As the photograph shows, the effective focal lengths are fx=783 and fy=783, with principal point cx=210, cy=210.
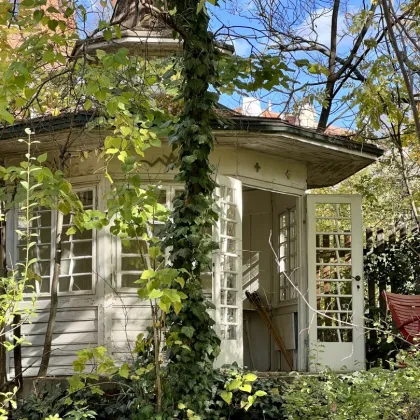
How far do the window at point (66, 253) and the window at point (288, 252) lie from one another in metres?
2.68

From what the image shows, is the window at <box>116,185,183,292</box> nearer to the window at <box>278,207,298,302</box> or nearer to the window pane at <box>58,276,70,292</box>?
the window pane at <box>58,276,70,292</box>

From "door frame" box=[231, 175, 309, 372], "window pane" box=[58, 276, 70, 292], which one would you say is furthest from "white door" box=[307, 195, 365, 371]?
"window pane" box=[58, 276, 70, 292]

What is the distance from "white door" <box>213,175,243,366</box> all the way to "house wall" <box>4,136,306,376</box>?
30 cm

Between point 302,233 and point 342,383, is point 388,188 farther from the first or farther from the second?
point 342,383

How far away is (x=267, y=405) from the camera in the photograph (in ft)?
26.4

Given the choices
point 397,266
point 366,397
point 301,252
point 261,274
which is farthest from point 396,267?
point 366,397

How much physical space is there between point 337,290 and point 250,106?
8.68 feet

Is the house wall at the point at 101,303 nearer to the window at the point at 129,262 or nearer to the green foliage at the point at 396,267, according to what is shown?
the window at the point at 129,262

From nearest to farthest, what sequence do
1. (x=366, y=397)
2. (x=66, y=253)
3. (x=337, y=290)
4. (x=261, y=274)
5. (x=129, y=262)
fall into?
(x=366, y=397)
(x=129, y=262)
(x=66, y=253)
(x=337, y=290)
(x=261, y=274)

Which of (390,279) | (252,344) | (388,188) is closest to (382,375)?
(390,279)

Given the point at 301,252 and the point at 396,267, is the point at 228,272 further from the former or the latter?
the point at 396,267

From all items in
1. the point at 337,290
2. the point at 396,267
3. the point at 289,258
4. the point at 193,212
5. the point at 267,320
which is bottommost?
the point at 267,320

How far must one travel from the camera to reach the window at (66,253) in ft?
30.8

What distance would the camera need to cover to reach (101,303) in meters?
9.08
